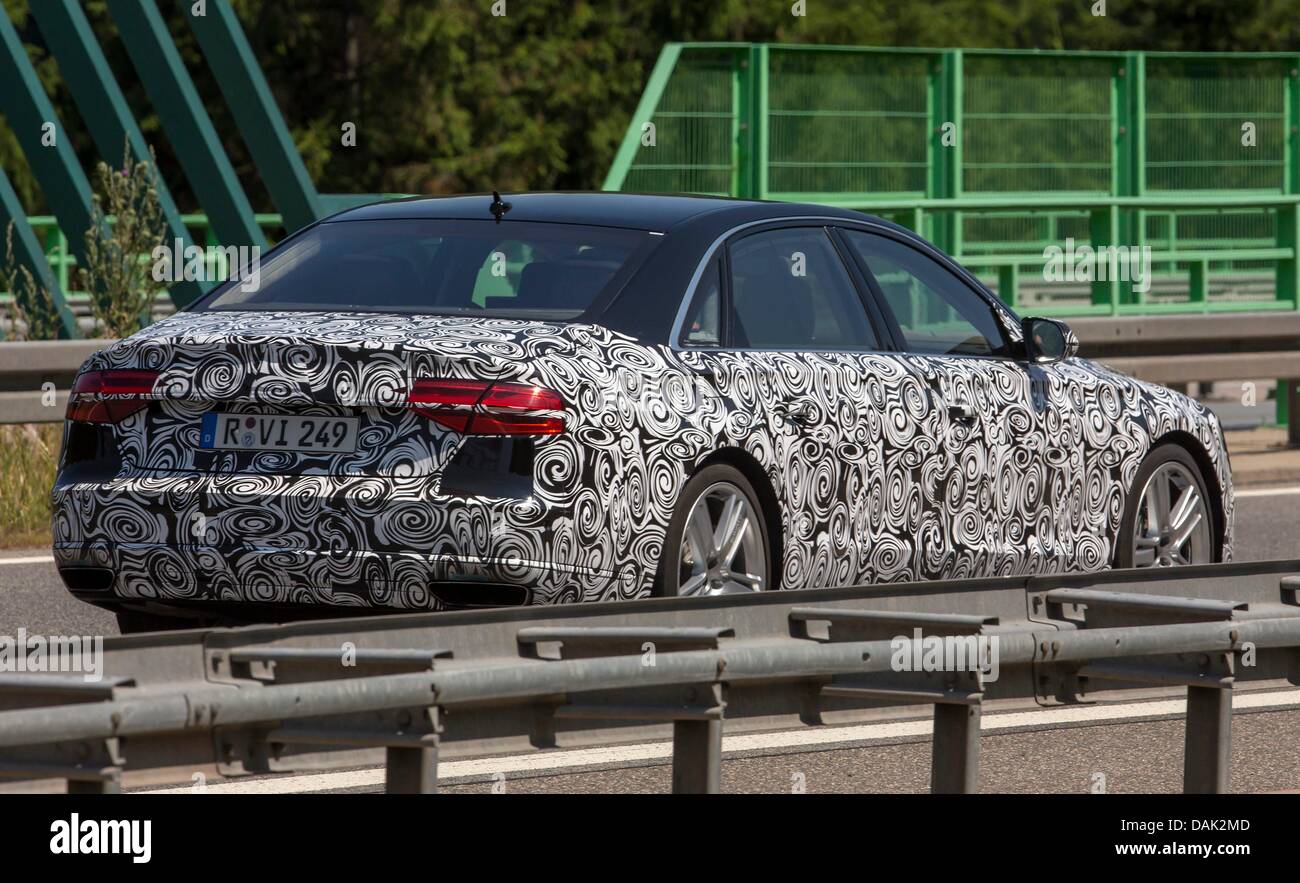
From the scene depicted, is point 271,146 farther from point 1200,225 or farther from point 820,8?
point 820,8

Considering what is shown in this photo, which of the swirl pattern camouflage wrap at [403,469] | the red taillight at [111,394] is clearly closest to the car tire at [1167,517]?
the swirl pattern camouflage wrap at [403,469]

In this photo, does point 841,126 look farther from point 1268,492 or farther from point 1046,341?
point 1046,341

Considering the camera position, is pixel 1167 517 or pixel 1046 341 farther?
pixel 1167 517

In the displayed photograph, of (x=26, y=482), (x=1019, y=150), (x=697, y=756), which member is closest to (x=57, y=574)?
(x=26, y=482)

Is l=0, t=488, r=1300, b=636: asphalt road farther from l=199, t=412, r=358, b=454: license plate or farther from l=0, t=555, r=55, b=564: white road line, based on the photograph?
l=199, t=412, r=358, b=454: license plate

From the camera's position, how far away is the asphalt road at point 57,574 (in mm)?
9148

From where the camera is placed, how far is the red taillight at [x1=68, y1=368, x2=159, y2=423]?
6902 mm

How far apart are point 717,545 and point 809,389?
0.63m

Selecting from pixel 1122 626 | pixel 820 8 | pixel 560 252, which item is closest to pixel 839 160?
pixel 560 252

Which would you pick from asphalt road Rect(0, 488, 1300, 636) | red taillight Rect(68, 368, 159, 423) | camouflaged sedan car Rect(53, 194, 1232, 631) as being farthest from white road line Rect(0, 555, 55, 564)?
red taillight Rect(68, 368, 159, 423)

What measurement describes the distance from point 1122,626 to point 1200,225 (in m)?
14.9

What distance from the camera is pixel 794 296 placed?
7.99 metres

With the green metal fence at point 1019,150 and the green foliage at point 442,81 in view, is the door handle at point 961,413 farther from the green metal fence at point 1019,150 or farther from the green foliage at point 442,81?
the green foliage at point 442,81

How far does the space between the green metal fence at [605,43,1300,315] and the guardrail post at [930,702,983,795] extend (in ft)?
41.6
